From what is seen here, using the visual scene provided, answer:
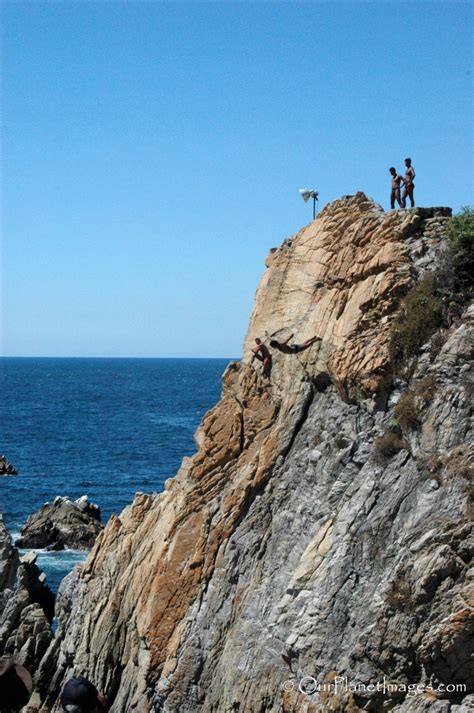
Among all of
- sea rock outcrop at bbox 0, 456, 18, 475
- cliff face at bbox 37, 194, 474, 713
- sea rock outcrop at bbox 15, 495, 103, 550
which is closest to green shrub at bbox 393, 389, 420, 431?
cliff face at bbox 37, 194, 474, 713

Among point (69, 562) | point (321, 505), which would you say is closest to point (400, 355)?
point (321, 505)

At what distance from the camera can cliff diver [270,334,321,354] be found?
21.5 m

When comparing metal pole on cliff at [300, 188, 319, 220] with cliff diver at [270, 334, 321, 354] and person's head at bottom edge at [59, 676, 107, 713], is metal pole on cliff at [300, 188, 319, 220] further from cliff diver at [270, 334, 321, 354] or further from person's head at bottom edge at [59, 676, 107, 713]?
person's head at bottom edge at [59, 676, 107, 713]

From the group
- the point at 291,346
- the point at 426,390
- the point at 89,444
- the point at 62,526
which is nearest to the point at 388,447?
the point at 426,390

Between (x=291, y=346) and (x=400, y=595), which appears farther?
(x=291, y=346)

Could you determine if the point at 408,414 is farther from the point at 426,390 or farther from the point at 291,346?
the point at 291,346

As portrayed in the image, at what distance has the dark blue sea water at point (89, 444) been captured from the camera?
193ft

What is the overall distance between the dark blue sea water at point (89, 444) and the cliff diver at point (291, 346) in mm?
24656

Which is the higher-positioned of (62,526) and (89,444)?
(89,444)

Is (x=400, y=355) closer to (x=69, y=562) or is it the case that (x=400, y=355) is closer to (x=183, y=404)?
(x=69, y=562)

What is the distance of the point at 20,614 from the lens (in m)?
31.6

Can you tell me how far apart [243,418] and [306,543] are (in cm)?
445

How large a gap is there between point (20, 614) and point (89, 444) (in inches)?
2077

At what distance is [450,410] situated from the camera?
697 inches
